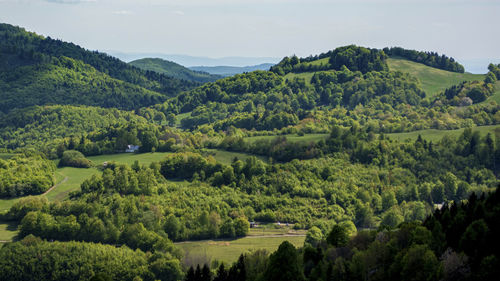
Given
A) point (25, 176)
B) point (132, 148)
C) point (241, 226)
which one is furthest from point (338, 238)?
point (132, 148)

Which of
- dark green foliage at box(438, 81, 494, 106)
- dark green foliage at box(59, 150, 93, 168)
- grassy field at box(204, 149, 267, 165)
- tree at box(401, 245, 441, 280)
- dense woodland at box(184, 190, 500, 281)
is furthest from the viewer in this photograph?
dark green foliage at box(438, 81, 494, 106)

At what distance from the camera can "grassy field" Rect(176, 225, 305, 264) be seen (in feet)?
249

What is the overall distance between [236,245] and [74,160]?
5231 cm

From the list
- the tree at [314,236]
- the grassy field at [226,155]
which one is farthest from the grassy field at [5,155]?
the tree at [314,236]

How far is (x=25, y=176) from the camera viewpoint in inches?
3954

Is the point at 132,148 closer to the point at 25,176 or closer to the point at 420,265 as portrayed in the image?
the point at 25,176

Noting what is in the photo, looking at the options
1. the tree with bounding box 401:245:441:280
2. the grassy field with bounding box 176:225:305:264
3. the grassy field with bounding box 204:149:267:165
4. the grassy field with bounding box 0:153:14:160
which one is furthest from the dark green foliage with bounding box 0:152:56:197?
the tree with bounding box 401:245:441:280

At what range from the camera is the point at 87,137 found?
13600cm

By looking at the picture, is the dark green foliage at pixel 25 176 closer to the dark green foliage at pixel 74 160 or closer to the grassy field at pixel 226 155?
the dark green foliage at pixel 74 160

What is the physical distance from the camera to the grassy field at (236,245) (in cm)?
7588

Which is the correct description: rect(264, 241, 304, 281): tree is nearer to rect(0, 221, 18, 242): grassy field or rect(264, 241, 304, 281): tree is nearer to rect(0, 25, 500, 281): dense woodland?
rect(0, 25, 500, 281): dense woodland

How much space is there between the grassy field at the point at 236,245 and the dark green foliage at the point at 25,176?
33.6m

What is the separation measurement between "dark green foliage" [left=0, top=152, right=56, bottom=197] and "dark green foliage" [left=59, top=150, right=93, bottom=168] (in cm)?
643

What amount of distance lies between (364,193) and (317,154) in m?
17.2
